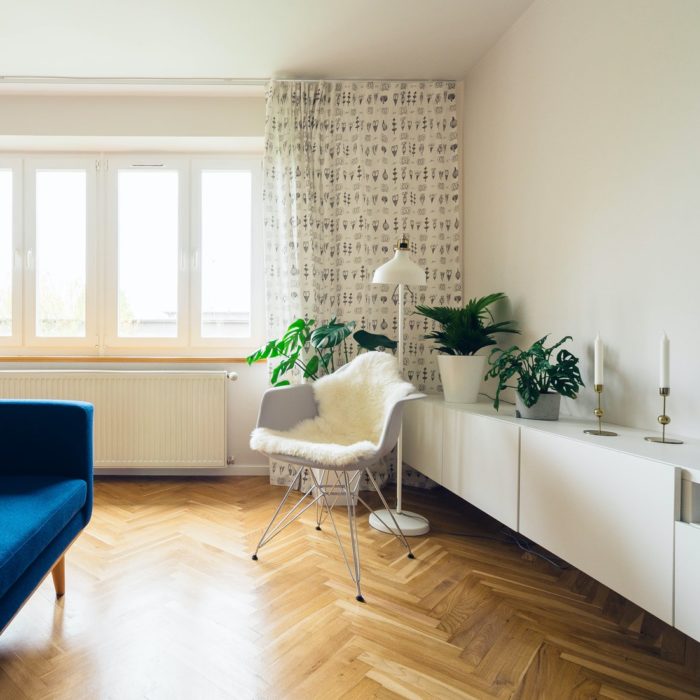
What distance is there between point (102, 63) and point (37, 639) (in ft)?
9.46

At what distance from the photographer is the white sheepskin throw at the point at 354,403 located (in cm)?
214

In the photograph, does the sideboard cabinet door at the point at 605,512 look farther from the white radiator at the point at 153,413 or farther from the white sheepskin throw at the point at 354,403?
the white radiator at the point at 153,413

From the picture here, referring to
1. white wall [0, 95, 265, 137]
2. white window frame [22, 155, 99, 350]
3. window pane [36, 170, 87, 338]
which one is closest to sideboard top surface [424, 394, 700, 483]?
white wall [0, 95, 265, 137]

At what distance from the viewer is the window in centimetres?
323

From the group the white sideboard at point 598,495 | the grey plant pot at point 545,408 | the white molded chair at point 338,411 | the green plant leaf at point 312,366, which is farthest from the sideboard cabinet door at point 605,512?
the green plant leaf at point 312,366

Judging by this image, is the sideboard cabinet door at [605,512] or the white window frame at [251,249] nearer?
the sideboard cabinet door at [605,512]

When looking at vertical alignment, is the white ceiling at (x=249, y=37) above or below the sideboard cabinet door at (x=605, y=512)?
above

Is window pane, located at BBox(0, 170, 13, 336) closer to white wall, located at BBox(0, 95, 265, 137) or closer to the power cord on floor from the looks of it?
white wall, located at BBox(0, 95, 265, 137)

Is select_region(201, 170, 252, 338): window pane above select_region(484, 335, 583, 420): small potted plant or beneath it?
above

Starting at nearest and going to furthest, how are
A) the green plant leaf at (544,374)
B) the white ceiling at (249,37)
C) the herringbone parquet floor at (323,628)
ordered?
the herringbone parquet floor at (323,628)
the green plant leaf at (544,374)
the white ceiling at (249,37)

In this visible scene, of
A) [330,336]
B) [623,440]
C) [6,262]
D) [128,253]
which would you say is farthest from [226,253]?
[623,440]

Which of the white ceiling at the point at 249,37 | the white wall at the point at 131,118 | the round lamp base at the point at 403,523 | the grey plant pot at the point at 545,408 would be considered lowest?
the round lamp base at the point at 403,523

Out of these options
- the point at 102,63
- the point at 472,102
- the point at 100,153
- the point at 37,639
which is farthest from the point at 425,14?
the point at 37,639

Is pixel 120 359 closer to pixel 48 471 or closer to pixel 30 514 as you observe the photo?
pixel 48 471
